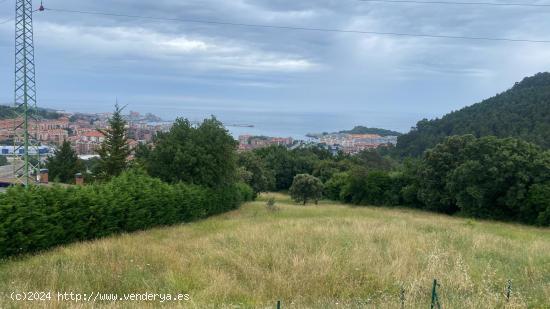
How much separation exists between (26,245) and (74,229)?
2154 mm

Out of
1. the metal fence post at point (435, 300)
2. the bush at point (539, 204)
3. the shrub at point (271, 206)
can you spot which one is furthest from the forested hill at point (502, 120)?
the metal fence post at point (435, 300)

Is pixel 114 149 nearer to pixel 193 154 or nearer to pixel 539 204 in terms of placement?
pixel 193 154

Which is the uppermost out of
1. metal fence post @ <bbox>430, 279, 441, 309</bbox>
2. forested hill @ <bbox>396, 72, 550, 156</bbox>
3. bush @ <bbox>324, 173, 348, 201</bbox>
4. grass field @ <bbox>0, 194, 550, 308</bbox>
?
forested hill @ <bbox>396, 72, 550, 156</bbox>

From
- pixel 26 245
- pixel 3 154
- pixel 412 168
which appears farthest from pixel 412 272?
pixel 3 154

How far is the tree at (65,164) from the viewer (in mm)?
49847

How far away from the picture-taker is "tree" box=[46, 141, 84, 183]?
49.8 metres

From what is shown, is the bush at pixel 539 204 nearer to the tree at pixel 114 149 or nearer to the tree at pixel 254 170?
the tree at pixel 254 170

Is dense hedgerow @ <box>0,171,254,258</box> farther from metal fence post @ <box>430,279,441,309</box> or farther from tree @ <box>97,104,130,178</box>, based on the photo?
tree @ <box>97,104,130,178</box>

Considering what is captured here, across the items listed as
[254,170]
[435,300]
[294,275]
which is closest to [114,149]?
[254,170]

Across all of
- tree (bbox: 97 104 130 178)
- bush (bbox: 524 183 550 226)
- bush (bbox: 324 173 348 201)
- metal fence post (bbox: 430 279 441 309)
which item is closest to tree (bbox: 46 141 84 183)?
tree (bbox: 97 104 130 178)

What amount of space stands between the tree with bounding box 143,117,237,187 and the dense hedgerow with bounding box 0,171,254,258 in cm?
267

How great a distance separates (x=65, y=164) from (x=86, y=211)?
41276mm

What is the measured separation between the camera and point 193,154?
25031mm

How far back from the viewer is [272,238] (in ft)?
35.1
